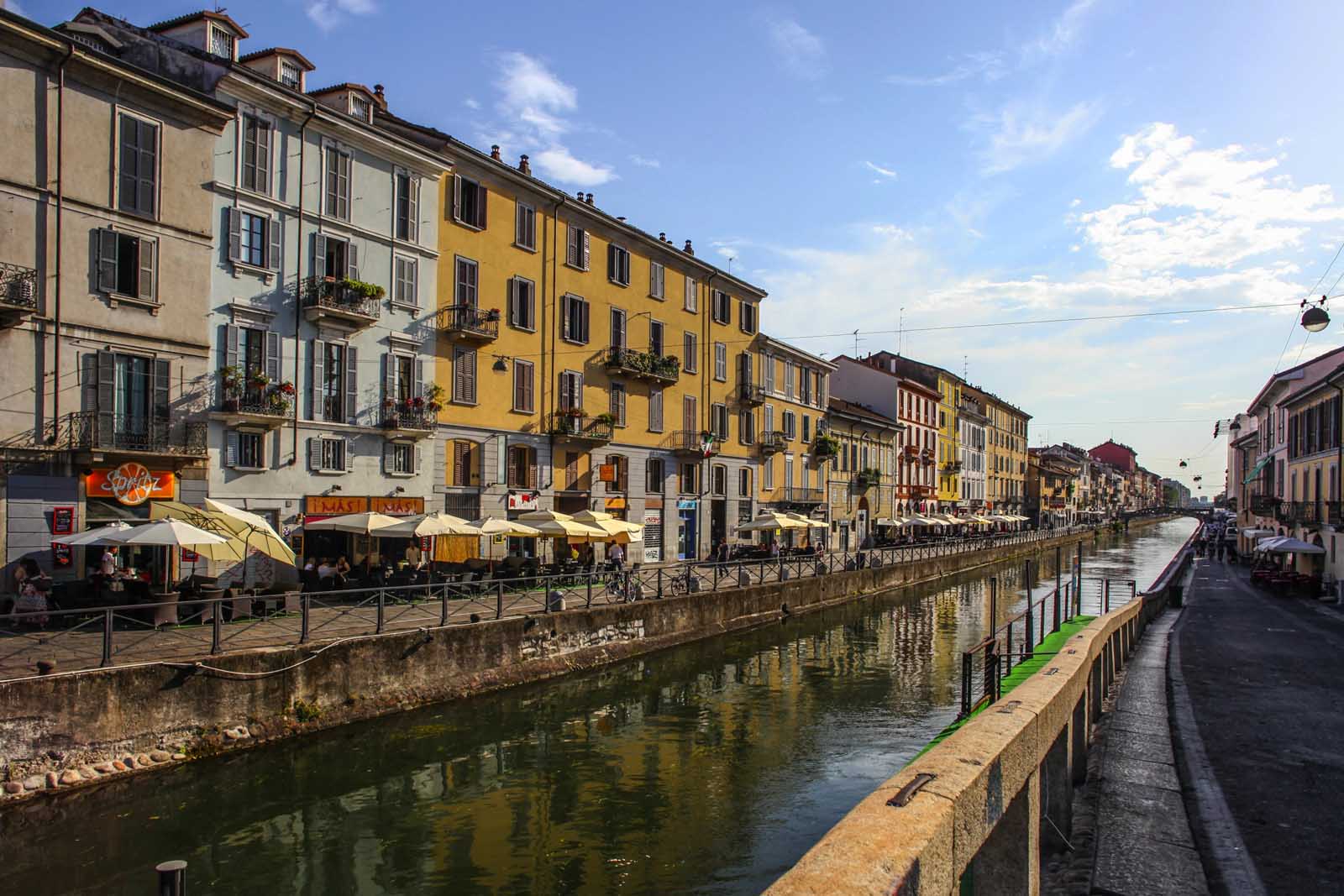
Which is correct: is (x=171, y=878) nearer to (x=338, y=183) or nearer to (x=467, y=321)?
(x=338, y=183)

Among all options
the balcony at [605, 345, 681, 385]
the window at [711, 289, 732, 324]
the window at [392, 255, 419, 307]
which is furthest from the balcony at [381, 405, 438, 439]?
the window at [711, 289, 732, 324]

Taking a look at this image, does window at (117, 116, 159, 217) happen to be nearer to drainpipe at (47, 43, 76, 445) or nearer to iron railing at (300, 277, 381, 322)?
drainpipe at (47, 43, 76, 445)

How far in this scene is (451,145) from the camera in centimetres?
2831

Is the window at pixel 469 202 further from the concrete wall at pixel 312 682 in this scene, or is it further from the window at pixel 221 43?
the concrete wall at pixel 312 682

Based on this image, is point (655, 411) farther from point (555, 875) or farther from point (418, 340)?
point (555, 875)

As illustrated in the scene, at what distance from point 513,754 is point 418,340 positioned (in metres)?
16.0

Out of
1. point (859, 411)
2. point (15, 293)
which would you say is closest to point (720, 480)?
point (859, 411)

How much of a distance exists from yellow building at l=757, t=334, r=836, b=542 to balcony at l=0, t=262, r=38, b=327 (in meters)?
31.9

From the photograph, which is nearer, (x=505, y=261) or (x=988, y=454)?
(x=505, y=261)

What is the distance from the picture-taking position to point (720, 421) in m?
43.2

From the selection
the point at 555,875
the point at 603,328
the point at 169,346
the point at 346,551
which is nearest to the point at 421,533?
the point at 346,551

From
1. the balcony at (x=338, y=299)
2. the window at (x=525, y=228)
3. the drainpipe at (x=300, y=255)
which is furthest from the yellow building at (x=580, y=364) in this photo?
the drainpipe at (x=300, y=255)

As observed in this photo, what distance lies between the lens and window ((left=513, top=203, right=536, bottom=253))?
3123 centimetres

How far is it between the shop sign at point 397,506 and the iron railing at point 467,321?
17.2 feet
